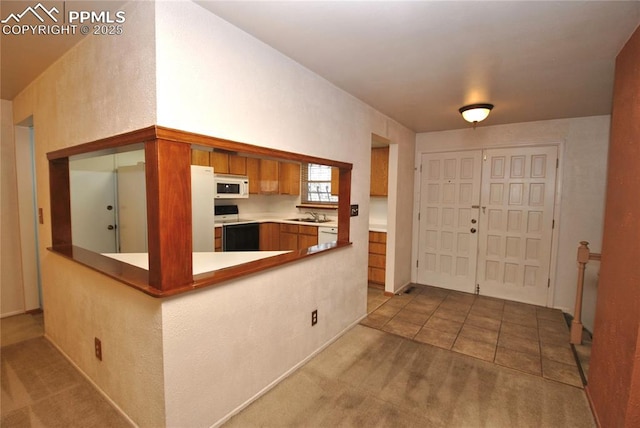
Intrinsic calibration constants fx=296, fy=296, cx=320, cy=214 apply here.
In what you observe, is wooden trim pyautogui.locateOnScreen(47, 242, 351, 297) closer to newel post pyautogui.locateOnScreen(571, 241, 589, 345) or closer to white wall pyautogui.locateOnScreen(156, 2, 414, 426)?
white wall pyautogui.locateOnScreen(156, 2, 414, 426)

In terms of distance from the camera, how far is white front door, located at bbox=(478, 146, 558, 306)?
3.78 metres

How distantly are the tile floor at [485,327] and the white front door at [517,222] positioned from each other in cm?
26

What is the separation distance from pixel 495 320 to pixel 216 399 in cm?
311

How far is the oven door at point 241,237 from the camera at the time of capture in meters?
4.41

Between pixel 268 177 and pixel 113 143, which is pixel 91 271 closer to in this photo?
pixel 113 143

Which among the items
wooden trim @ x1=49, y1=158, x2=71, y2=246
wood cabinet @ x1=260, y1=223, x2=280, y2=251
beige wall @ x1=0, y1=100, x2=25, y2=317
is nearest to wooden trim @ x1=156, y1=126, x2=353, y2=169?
wooden trim @ x1=49, y1=158, x2=71, y2=246

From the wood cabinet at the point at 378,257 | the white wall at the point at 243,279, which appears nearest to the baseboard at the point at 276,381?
the white wall at the point at 243,279

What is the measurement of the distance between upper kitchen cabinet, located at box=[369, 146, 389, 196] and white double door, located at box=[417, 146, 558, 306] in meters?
0.56

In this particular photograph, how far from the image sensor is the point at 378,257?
4.36m

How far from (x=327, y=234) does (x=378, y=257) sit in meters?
0.85

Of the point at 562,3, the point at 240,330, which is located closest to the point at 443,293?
the point at 240,330

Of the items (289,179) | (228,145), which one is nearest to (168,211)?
(228,145)

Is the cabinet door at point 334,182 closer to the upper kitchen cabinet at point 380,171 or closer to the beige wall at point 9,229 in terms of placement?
the upper kitchen cabinet at point 380,171

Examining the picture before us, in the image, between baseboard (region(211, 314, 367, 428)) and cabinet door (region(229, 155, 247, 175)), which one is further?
cabinet door (region(229, 155, 247, 175))
